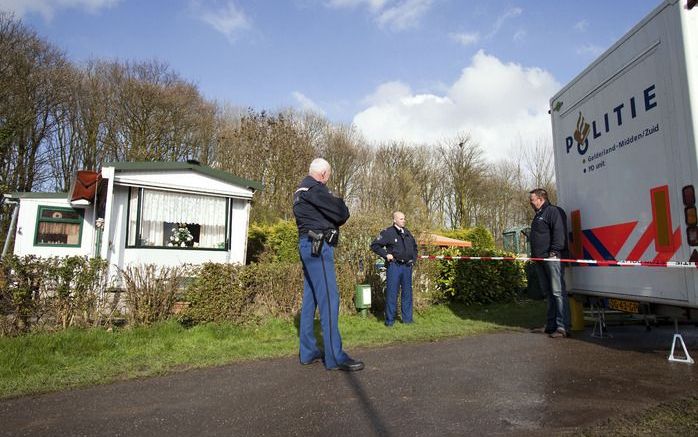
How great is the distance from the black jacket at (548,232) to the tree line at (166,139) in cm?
1247

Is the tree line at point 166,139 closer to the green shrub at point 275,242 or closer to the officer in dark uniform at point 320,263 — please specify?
the green shrub at point 275,242

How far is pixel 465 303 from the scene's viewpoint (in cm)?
919

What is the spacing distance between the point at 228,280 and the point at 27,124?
2082 centimetres

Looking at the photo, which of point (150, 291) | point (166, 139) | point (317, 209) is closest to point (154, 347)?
point (150, 291)

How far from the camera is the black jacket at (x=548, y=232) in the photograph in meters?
5.86

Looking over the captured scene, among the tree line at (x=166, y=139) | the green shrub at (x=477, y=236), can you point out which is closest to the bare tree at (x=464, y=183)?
the tree line at (x=166, y=139)

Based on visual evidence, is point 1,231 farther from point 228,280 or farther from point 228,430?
point 228,430

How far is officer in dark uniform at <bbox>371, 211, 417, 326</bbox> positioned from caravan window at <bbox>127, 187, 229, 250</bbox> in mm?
5987

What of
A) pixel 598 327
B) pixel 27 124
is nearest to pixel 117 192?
pixel 598 327

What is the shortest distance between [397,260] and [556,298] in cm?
238

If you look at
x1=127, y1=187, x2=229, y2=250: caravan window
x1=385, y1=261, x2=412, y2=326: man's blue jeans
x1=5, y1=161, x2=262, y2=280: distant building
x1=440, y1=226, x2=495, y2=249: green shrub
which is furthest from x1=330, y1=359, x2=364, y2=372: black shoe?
x1=440, y1=226, x2=495, y2=249: green shrub

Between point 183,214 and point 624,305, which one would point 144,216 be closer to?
point 183,214

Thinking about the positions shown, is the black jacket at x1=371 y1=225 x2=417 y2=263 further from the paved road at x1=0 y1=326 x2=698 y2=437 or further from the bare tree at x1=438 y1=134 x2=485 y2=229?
the bare tree at x1=438 y1=134 x2=485 y2=229

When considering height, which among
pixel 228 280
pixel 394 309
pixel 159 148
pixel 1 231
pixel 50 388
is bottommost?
pixel 50 388
